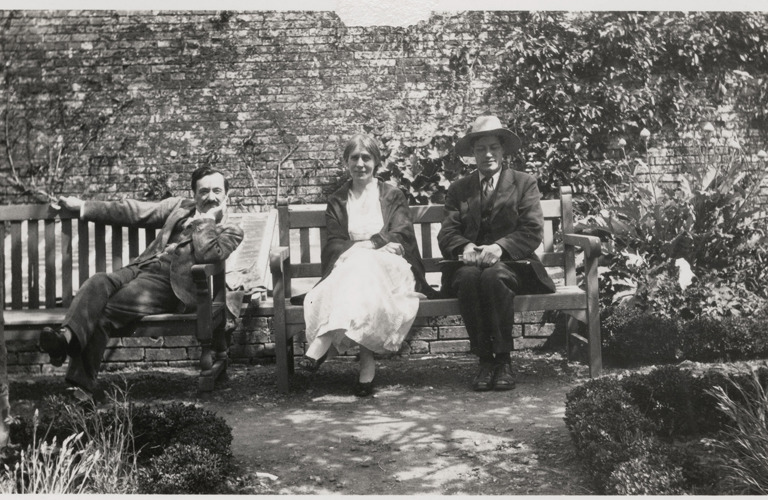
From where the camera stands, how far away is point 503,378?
16.1 ft

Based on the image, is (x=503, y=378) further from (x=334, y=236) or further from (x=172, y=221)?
(x=172, y=221)

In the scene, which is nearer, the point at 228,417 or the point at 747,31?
the point at 228,417

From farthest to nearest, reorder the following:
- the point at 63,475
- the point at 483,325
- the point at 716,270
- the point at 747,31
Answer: the point at 747,31
the point at 716,270
the point at 483,325
the point at 63,475

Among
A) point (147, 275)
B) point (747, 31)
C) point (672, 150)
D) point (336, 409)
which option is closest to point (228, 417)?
point (336, 409)

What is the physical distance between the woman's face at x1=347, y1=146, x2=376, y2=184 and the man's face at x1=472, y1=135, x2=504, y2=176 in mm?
694

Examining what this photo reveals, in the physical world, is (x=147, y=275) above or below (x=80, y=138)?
below

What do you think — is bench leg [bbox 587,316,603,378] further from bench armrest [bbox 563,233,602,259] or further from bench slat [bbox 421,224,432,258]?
bench slat [bbox 421,224,432,258]

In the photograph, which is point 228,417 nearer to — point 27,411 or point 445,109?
point 27,411

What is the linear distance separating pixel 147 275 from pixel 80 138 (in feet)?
14.1

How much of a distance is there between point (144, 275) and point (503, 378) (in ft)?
7.54

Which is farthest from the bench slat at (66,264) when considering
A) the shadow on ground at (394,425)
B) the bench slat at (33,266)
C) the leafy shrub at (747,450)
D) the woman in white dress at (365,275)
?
the leafy shrub at (747,450)

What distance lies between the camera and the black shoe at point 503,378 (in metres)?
4.89

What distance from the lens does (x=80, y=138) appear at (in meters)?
8.77

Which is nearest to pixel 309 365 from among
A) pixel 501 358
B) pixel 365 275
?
pixel 365 275
